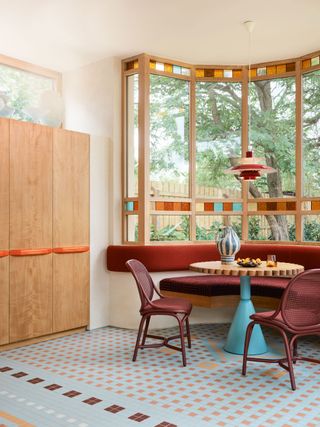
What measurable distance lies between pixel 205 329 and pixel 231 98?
Answer: 2.88 m

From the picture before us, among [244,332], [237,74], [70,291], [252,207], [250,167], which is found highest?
[237,74]

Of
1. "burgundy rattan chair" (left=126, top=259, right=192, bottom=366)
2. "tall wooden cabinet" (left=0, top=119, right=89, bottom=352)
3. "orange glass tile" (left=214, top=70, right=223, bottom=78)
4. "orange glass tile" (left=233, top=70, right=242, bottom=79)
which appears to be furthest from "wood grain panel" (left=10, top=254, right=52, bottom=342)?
"orange glass tile" (left=233, top=70, right=242, bottom=79)

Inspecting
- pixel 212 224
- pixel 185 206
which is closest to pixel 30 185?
pixel 185 206

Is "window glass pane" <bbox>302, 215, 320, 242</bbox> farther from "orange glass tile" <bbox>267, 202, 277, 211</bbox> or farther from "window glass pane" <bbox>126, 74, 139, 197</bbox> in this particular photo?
"window glass pane" <bbox>126, 74, 139, 197</bbox>

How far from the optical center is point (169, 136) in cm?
596

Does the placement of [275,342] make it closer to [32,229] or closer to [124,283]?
[124,283]

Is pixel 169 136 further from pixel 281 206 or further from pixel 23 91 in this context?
pixel 23 91

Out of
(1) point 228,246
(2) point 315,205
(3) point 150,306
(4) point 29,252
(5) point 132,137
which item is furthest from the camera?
(5) point 132,137

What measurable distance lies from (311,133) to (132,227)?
2.41 metres

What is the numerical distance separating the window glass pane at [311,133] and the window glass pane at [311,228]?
28 cm

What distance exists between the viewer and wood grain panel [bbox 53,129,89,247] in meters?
5.24

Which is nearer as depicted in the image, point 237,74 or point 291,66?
point 291,66

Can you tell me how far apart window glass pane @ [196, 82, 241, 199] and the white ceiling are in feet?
1.41

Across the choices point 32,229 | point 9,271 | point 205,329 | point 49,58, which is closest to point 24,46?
point 49,58
